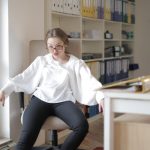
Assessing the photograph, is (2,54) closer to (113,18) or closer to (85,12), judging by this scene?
(85,12)

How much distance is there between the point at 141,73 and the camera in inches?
209

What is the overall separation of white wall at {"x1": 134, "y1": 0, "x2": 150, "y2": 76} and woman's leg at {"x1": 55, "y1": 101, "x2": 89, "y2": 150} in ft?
9.92

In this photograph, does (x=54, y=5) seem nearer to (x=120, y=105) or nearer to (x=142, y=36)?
(x=120, y=105)

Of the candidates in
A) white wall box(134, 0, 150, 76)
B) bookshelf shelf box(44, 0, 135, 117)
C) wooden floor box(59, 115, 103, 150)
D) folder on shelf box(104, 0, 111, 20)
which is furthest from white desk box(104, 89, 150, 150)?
white wall box(134, 0, 150, 76)

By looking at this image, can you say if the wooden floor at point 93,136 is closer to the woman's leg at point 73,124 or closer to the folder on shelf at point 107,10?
the woman's leg at point 73,124

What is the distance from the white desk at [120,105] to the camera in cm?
158

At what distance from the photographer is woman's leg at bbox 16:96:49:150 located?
235cm

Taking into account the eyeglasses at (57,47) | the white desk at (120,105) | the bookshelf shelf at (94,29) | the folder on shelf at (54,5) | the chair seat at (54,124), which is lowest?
the chair seat at (54,124)

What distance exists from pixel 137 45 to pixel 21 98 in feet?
10.2

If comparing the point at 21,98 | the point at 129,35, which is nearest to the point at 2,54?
the point at 21,98

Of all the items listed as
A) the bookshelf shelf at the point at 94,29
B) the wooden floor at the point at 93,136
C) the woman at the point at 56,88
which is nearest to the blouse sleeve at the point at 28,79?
the woman at the point at 56,88

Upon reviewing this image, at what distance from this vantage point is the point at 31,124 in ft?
7.79

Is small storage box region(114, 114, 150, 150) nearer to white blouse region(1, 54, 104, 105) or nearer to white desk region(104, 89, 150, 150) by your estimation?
white desk region(104, 89, 150, 150)

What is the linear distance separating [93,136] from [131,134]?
1.98m
